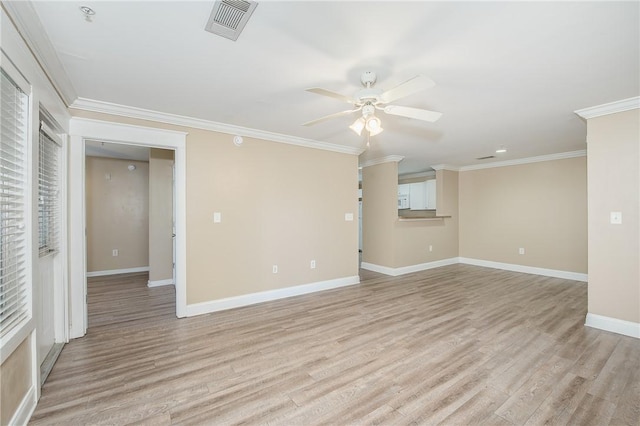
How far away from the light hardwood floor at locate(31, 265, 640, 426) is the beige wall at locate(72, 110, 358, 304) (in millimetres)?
554

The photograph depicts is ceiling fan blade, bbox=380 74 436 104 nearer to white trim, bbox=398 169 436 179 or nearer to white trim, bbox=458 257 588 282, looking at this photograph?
white trim, bbox=398 169 436 179

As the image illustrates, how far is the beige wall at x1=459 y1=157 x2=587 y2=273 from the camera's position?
5.07m

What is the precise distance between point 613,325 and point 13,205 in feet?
17.5

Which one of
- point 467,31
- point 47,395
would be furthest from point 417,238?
point 47,395

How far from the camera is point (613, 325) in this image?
2.96 m

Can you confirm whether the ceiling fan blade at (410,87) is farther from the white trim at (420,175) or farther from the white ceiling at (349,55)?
the white trim at (420,175)

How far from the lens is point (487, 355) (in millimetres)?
2486

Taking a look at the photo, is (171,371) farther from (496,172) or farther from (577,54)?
(496,172)

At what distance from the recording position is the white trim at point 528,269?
16.6 feet

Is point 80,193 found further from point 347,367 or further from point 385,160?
point 385,160

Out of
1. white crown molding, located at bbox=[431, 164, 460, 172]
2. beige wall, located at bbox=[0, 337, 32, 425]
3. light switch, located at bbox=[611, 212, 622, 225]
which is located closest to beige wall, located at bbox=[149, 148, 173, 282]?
beige wall, located at bbox=[0, 337, 32, 425]

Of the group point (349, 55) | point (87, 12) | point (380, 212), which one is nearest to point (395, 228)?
point (380, 212)

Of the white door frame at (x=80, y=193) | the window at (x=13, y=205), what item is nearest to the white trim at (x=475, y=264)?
the white door frame at (x=80, y=193)

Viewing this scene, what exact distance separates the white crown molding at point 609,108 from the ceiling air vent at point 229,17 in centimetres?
351
